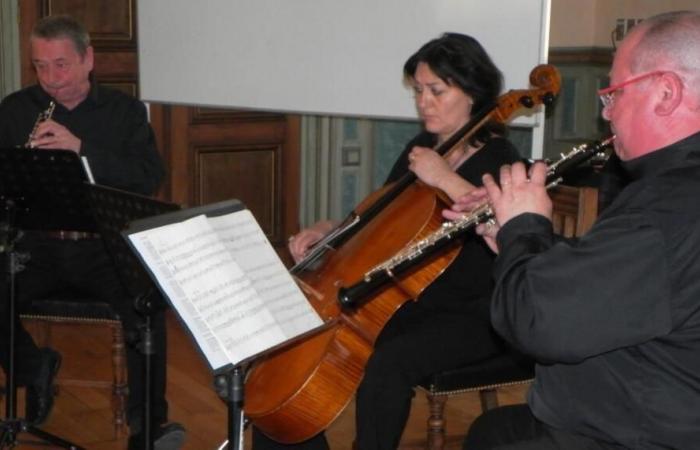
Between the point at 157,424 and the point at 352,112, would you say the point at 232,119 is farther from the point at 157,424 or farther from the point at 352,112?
the point at 157,424

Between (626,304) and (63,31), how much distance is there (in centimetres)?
237

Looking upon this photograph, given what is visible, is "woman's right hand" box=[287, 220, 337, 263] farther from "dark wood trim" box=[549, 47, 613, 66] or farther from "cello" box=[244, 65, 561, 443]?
"dark wood trim" box=[549, 47, 613, 66]

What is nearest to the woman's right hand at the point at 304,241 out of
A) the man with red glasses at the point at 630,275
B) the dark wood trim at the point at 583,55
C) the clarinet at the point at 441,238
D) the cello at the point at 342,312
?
the cello at the point at 342,312

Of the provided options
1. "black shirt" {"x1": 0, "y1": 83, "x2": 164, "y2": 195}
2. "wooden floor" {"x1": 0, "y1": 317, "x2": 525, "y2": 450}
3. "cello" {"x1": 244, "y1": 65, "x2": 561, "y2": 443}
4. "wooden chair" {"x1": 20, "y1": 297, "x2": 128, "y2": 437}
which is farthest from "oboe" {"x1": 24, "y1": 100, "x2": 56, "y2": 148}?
"cello" {"x1": 244, "y1": 65, "x2": 561, "y2": 443}

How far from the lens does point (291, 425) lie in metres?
2.52

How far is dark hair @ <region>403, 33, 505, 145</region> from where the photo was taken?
2959 millimetres

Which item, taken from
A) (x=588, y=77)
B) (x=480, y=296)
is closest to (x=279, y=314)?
(x=480, y=296)

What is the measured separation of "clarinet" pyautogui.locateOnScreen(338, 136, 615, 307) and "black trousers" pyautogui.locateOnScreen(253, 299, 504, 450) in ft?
0.84

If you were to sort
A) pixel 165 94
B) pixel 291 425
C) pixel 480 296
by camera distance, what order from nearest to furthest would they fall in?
pixel 291 425 < pixel 480 296 < pixel 165 94

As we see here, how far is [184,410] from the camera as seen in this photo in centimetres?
365

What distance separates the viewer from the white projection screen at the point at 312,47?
358 centimetres

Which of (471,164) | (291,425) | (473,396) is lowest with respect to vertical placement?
(473,396)

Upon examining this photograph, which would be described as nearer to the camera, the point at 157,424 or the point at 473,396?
the point at 157,424

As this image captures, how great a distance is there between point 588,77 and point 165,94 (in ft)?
9.06
